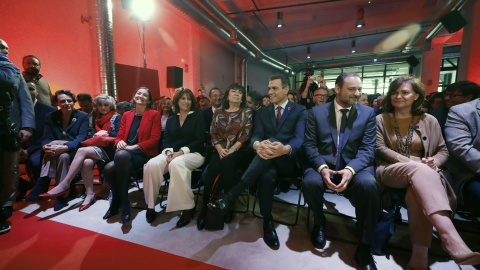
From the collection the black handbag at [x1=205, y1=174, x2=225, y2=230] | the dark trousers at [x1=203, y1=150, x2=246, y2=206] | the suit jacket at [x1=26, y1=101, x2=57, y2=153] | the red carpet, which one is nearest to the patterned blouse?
the dark trousers at [x1=203, y1=150, x2=246, y2=206]

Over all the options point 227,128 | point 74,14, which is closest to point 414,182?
point 227,128

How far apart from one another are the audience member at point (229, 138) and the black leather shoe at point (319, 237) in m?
0.93

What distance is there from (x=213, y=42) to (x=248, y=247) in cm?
931

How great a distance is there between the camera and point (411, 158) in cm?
199

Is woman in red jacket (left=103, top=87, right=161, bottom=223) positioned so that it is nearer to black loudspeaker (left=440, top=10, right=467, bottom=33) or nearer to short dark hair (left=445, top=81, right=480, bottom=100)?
short dark hair (left=445, top=81, right=480, bottom=100)

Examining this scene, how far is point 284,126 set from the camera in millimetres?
2484

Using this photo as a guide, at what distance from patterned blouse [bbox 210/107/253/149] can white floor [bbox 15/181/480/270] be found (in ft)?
3.12

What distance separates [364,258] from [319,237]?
39 cm

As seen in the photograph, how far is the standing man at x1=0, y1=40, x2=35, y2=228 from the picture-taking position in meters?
2.26

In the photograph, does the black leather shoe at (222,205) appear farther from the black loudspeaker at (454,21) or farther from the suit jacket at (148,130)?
the black loudspeaker at (454,21)

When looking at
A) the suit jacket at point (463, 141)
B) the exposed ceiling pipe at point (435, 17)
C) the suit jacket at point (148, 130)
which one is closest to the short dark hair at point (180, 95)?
the suit jacket at point (148, 130)

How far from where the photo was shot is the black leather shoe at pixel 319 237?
1.96 m

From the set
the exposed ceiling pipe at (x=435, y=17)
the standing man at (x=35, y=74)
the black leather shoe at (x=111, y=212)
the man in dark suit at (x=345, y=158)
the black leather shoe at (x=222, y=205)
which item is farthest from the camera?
the exposed ceiling pipe at (x=435, y=17)

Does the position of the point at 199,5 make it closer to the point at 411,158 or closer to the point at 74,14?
the point at 74,14
